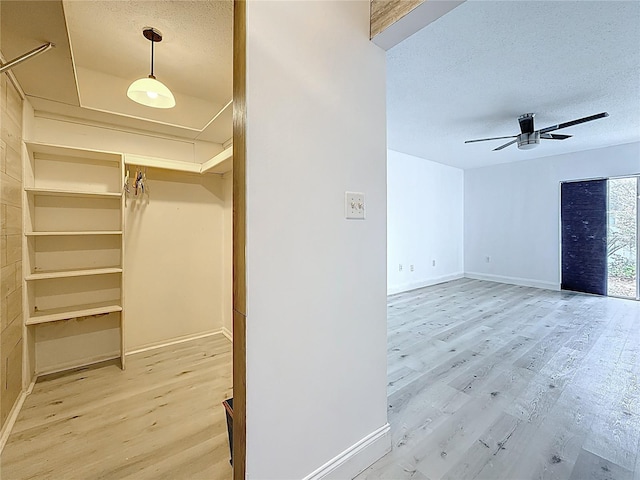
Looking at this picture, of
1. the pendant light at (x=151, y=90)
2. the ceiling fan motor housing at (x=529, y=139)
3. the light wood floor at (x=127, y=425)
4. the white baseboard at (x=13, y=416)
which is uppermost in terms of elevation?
the ceiling fan motor housing at (x=529, y=139)

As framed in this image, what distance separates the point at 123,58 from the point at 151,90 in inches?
31.0

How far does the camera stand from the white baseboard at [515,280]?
5.41 meters

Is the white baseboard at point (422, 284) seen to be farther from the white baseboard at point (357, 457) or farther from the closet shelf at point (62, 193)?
the closet shelf at point (62, 193)

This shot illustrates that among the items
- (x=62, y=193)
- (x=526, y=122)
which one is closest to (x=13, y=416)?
(x=62, y=193)

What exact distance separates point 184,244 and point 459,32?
2956mm

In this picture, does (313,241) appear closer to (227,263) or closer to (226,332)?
(227,263)

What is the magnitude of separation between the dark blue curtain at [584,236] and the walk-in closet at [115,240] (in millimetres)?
5785

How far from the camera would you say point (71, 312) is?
2219 millimetres

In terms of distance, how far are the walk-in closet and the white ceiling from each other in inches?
60.6

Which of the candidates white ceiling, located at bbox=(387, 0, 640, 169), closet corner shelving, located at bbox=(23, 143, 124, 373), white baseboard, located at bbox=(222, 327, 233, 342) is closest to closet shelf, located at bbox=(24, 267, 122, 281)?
closet corner shelving, located at bbox=(23, 143, 124, 373)

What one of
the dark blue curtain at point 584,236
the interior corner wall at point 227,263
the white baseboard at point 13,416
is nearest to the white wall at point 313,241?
the white baseboard at point 13,416

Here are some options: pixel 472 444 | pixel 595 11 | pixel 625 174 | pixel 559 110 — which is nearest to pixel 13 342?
pixel 472 444

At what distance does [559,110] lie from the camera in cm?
333

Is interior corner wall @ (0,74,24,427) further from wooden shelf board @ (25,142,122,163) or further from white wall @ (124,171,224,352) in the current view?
white wall @ (124,171,224,352)
